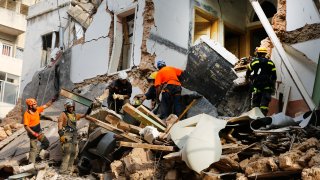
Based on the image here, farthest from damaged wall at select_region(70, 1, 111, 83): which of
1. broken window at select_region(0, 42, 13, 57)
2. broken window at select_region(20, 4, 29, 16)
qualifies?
broken window at select_region(20, 4, 29, 16)

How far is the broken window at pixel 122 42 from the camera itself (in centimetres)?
1502

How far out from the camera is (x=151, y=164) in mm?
8594

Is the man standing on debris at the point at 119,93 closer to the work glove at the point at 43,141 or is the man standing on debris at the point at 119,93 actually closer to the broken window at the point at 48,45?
the work glove at the point at 43,141

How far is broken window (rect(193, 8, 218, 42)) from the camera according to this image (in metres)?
13.7

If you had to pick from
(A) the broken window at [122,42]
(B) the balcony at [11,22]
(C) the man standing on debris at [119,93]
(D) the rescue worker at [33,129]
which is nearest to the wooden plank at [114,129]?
(C) the man standing on debris at [119,93]

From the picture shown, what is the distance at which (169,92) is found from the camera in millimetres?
10703

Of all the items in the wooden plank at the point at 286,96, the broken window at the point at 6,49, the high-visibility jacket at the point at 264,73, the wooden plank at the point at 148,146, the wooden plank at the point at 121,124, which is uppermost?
the broken window at the point at 6,49

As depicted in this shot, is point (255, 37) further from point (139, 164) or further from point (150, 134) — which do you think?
point (139, 164)

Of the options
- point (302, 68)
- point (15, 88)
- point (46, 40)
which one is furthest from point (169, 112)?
point (15, 88)

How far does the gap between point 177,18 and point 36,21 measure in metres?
8.71

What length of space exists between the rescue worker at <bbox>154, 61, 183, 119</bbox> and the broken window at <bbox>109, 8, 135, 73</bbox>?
415cm

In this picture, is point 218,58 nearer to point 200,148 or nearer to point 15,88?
point 200,148

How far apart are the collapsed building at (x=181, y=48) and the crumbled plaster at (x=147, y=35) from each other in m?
0.03

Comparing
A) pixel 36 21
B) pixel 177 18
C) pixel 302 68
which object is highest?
pixel 36 21
